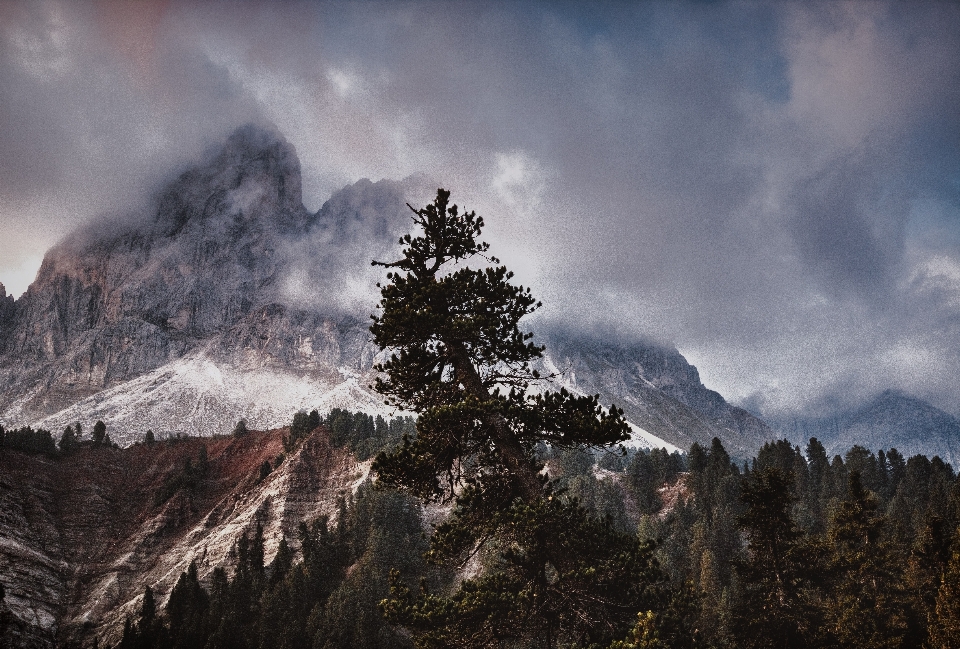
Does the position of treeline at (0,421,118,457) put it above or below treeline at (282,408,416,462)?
below

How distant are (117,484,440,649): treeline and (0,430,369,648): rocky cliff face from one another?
646cm

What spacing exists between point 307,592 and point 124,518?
5696 centimetres

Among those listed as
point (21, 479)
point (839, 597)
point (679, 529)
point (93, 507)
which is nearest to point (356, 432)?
point (93, 507)

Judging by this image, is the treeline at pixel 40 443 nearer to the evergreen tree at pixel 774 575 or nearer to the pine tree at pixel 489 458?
the pine tree at pixel 489 458

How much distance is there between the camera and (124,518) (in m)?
120

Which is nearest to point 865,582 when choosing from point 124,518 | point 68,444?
point 124,518

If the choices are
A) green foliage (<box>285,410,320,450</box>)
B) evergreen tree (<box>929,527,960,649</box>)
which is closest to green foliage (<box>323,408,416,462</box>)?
green foliage (<box>285,410,320,450</box>)

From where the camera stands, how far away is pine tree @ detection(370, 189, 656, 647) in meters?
14.9

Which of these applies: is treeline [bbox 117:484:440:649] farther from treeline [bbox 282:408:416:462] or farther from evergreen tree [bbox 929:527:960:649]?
evergreen tree [bbox 929:527:960:649]

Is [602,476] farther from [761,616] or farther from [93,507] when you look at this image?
[761,616]

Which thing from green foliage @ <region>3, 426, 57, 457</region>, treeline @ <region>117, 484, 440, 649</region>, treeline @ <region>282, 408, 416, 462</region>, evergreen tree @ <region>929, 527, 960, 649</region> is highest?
treeline @ <region>282, 408, 416, 462</region>

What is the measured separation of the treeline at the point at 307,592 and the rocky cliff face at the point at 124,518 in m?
6.46

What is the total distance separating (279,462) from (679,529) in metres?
82.4

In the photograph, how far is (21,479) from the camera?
377 ft
